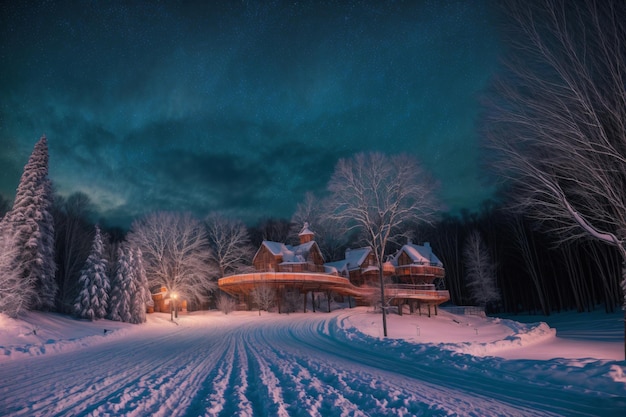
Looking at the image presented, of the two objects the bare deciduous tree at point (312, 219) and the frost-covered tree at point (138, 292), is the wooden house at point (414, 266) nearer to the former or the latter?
the bare deciduous tree at point (312, 219)

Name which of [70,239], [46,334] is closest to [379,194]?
[46,334]

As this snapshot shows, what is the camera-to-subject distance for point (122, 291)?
28.3 metres

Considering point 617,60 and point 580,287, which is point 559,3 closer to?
point 617,60

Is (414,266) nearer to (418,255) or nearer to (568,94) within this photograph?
(418,255)

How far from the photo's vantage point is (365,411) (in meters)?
4.83

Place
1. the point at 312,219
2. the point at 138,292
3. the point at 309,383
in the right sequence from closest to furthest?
the point at 309,383
the point at 138,292
the point at 312,219

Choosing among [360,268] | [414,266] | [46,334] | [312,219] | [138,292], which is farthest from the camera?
[312,219]

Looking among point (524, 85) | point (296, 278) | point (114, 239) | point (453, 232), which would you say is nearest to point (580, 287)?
point (453, 232)

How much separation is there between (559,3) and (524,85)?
2.21 meters

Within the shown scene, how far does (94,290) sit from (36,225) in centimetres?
649

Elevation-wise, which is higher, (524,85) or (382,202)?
(524,85)

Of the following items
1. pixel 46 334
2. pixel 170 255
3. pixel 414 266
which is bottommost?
pixel 46 334

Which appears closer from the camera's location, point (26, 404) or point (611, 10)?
point (26, 404)

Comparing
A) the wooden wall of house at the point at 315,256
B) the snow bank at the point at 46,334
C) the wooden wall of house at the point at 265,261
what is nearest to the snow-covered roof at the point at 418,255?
the wooden wall of house at the point at 315,256
